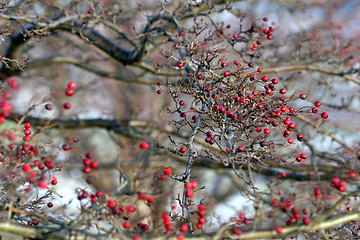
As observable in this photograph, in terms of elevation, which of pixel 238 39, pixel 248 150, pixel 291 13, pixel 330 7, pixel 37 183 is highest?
pixel 330 7

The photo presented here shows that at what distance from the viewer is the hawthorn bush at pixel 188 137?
2621 mm

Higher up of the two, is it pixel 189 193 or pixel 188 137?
pixel 188 137

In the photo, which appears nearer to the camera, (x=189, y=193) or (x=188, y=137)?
(x=189, y=193)

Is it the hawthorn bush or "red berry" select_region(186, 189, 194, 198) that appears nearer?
the hawthorn bush

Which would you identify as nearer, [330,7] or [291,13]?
[291,13]

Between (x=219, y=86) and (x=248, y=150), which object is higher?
(x=219, y=86)

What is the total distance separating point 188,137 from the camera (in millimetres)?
4602

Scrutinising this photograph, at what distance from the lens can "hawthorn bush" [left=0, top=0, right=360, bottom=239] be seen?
2621mm

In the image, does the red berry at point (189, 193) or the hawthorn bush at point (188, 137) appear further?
the red berry at point (189, 193)

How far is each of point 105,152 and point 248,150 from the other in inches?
439

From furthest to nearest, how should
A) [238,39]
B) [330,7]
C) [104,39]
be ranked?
[330,7]
[104,39]
[238,39]

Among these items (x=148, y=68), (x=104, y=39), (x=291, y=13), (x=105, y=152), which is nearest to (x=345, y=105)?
(x=291, y=13)

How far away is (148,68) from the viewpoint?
597 centimetres

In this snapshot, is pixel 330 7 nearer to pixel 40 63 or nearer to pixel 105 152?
pixel 40 63
